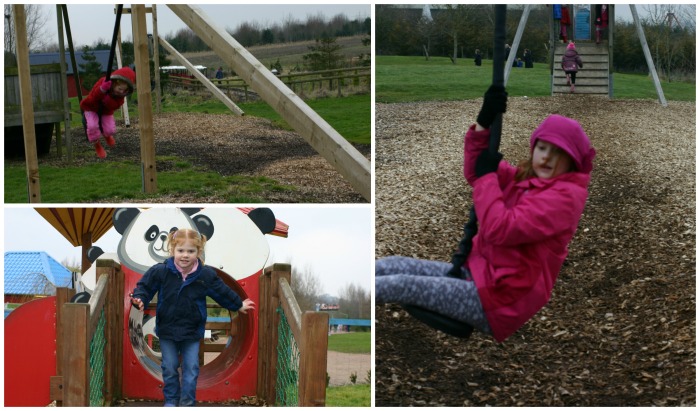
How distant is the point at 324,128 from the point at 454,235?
2772 millimetres

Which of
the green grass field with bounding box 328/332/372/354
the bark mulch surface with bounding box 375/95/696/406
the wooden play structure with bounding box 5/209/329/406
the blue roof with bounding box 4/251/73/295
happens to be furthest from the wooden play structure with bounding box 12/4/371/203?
the green grass field with bounding box 328/332/372/354

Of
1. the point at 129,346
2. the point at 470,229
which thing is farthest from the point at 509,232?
the point at 129,346

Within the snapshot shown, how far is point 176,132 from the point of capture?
456 inches

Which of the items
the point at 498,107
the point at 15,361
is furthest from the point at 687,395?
the point at 15,361

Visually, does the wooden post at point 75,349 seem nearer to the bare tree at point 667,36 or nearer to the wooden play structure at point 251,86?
the wooden play structure at point 251,86

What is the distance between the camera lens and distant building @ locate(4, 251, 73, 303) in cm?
624

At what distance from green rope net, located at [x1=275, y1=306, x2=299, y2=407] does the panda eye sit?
1.03 m

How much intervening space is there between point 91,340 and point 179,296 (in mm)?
534

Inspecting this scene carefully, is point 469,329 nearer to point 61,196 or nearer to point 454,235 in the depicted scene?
point 454,235

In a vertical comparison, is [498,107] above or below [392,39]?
below

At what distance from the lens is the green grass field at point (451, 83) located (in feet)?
38.3

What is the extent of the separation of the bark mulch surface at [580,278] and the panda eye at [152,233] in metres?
1.70

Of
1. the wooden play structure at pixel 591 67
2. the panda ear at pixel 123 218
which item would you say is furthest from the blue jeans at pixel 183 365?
the wooden play structure at pixel 591 67

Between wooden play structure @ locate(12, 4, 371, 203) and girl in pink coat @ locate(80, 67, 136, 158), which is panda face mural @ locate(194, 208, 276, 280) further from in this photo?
girl in pink coat @ locate(80, 67, 136, 158)
